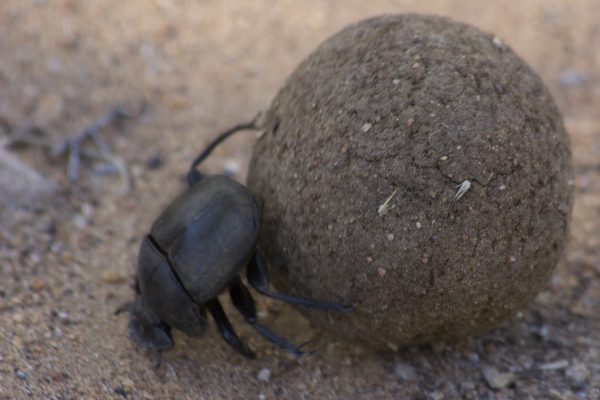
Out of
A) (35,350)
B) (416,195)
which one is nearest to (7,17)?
(35,350)

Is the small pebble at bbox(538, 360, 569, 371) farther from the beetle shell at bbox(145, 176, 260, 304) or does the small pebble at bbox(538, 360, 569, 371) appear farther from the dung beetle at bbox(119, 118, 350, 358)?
the beetle shell at bbox(145, 176, 260, 304)

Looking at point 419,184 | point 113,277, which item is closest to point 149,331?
point 113,277

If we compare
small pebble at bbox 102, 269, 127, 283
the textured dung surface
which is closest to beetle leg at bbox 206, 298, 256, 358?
the textured dung surface

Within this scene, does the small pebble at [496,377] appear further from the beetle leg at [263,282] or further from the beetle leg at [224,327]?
the beetle leg at [224,327]

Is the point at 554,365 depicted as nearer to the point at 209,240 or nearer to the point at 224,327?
the point at 224,327

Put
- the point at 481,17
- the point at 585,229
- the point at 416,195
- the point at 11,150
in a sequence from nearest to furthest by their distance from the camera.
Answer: the point at 416,195, the point at 585,229, the point at 11,150, the point at 481,17

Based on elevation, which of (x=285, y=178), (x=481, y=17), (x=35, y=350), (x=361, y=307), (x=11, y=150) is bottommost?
(x=11, y=150)

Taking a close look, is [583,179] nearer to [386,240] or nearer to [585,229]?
[585,229]
